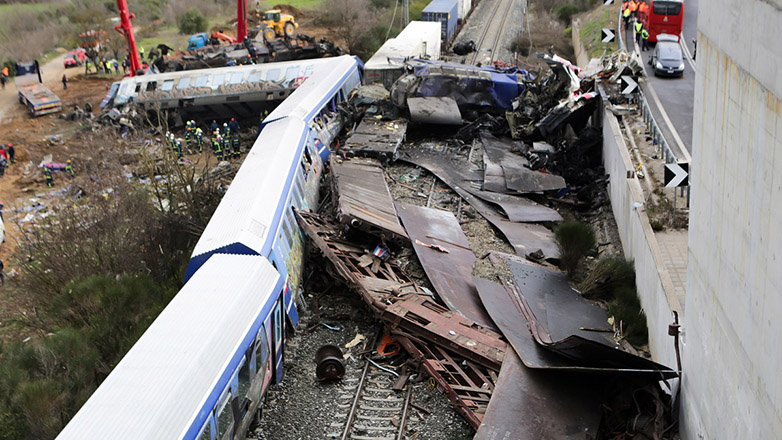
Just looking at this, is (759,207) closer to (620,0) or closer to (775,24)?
(775,24)

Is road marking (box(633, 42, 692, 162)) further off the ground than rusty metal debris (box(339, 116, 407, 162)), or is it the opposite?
rusty metal debris (box(339, 116, 407, 162))

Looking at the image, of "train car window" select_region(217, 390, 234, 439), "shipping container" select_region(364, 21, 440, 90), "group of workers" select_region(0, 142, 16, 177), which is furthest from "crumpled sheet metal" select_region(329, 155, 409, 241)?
"group of workers" select_region(0, 142, 16, 177)

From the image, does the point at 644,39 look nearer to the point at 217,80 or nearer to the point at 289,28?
the point at 217,80

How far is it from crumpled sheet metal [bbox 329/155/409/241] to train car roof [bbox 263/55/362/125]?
174 centimetres

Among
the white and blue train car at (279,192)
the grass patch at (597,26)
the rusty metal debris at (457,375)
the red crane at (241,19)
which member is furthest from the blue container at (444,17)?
the rusty metal debris at (457,375)

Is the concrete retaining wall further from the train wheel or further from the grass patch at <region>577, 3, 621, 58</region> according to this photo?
the train wheel

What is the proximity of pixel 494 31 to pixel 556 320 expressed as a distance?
37358 millimetres

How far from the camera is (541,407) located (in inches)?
427

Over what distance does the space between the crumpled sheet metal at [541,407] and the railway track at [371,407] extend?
5.07 ft

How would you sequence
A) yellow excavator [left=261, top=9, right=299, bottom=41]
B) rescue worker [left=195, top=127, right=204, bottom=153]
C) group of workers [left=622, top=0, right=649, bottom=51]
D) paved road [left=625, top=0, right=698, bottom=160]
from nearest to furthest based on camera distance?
paved road [left=625, top=0, right=698, bottom=160]
rescue worker [left=195, top=127, right=204, bottom=153]
group of workers [left=622, top=0, right=649, bottom=51]
yellow excavator [left=261, top=9, right=299, bottom=41]

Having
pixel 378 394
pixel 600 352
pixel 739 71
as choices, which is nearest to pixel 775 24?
pixel 739 71

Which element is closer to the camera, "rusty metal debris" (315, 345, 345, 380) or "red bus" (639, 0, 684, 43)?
"rusty metal debris" (315, 345, 345, 380)

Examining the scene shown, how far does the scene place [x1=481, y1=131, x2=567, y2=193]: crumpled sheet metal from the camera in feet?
69.1

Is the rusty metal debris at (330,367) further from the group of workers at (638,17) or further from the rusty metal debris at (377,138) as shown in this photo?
the group of workers at (638,17)
